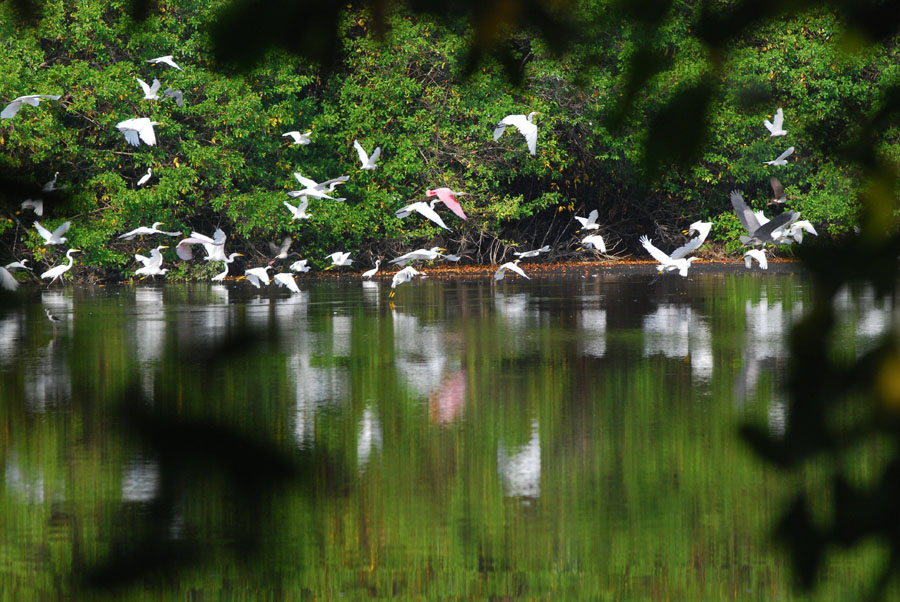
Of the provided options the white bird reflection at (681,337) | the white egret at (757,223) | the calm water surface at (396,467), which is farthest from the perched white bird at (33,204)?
the white egret at (757,223)

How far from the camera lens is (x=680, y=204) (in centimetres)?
3297

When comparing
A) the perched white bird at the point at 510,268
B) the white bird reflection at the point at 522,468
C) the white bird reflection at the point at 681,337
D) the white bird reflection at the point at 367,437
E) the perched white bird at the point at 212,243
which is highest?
the perched white bird at the point at 212,243

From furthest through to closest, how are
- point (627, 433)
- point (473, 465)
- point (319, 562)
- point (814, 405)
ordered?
point (627, 433) < point (473, 465) < point (319, 562) < point (814, 405)

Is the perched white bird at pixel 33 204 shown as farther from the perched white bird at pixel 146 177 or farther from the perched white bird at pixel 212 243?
the perched white bird at pixel 146 177

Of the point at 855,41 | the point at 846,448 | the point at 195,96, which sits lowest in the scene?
the point at 846,448

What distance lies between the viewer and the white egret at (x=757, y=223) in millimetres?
19938

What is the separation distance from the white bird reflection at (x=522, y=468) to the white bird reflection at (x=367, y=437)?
0.71 m

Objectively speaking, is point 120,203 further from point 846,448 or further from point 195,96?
point 846,448

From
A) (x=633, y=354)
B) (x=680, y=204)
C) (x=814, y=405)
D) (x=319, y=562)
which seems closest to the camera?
(x=814, y=405)

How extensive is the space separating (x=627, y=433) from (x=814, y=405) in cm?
653

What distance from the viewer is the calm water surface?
1.50 metres

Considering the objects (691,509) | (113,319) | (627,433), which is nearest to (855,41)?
(691,509)

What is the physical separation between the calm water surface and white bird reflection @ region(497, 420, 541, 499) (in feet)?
0.08

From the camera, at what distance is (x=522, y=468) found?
23.3ft
